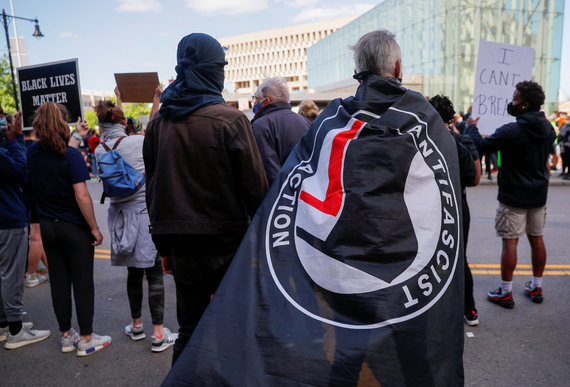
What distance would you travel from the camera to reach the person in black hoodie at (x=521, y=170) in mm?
3939

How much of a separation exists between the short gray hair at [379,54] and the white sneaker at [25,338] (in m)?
3.56

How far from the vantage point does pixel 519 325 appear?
3838 millimetres

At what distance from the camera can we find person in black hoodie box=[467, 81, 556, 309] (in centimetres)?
A: 394

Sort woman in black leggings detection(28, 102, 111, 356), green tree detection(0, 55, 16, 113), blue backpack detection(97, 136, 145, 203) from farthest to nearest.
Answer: green tree detection(0, 55, 16, 113) < blue backpack detection(97, 136, 145, 203) < woman in black leggings detection(28, 102, 111, 356)

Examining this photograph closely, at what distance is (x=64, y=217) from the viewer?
3398 mm

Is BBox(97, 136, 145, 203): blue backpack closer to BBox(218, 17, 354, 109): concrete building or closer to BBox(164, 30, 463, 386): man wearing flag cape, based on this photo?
BBox(164, 30, 463, 386): man wearing flag cape

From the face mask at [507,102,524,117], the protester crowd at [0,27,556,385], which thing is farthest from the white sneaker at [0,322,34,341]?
the face mask at [507,102,524,117]

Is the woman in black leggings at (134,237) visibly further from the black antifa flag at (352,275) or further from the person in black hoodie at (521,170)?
the person in black hoodie at (521,170)

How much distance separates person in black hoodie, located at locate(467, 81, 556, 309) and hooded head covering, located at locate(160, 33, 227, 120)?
2693 millimetres

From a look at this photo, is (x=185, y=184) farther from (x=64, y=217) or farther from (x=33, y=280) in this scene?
(x=33, y=280)

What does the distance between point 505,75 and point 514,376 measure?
2.96 metres

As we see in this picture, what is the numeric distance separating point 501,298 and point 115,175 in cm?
363

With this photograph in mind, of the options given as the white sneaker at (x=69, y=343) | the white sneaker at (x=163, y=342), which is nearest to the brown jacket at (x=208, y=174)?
the white sneaker at (x=163, y=342)

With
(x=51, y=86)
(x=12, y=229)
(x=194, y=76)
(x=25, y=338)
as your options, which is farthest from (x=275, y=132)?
(x=25, y=338)
